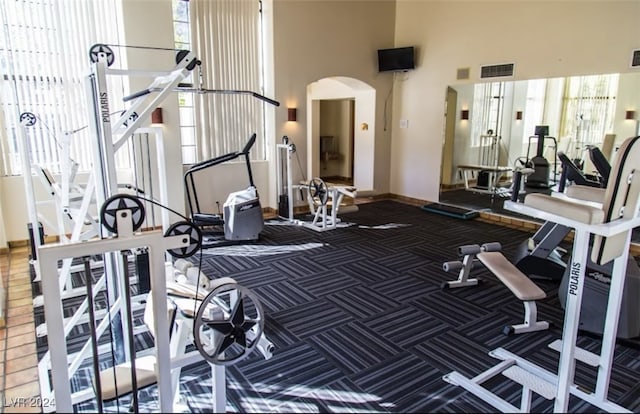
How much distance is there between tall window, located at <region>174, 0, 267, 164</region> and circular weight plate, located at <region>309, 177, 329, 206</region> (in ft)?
4.58

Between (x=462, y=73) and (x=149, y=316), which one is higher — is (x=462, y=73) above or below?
above

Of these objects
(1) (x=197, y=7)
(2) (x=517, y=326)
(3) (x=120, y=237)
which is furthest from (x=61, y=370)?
(1) (x=197, y=7)

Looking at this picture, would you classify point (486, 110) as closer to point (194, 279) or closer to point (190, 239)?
point (194, 279)

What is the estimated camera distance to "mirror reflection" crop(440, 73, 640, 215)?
5.35 meters

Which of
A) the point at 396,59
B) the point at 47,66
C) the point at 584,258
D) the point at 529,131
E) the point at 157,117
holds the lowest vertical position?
the point at 584,258

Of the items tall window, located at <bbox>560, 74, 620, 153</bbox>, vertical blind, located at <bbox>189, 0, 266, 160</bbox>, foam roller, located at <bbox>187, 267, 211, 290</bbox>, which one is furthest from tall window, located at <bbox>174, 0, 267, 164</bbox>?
tall window, located at <bbox>560, 74, 620, 153</bbox>

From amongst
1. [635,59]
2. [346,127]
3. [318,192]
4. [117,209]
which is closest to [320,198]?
[318,192]

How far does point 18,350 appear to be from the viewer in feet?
9.75

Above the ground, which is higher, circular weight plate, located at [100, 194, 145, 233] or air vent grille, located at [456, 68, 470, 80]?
air vent grille, located at [456, 68, 470, 80]

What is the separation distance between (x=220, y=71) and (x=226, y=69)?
106 mm

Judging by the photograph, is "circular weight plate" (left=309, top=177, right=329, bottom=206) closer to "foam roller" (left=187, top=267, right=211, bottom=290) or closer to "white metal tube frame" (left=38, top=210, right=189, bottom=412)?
"foam roller" (left=187, top=267, right=211, bottom=290)

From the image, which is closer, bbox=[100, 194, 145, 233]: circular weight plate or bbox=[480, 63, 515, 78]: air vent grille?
bbox=[100, 194, 145, 233]: circular weight plate

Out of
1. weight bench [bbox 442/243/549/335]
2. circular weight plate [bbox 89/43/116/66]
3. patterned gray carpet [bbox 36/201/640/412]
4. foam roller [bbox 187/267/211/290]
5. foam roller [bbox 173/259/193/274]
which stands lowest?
patterned gray carpet [bbox 36/201/640/412]

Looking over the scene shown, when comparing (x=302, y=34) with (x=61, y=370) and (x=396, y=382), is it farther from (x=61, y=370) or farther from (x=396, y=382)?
(x=61, y=370)
